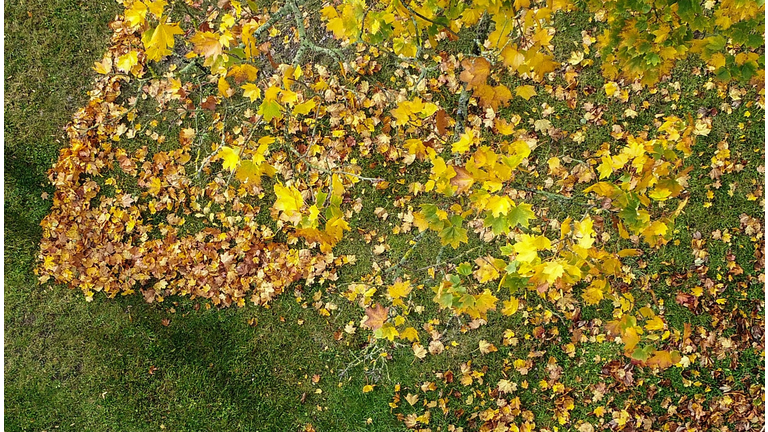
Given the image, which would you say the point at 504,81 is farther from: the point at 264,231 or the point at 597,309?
the point at 264,231

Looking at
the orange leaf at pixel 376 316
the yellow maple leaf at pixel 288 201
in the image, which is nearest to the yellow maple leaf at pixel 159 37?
the yellow maple leaf at pixel 288 201

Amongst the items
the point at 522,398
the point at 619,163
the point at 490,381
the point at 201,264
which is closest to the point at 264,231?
the point at 201,264

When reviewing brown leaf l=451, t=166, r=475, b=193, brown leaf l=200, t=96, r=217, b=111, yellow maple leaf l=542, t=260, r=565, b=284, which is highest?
→ brown leaf l=451, t=166, r=475, b=193

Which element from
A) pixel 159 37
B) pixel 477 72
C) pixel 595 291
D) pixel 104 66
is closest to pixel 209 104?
pixel 104 66

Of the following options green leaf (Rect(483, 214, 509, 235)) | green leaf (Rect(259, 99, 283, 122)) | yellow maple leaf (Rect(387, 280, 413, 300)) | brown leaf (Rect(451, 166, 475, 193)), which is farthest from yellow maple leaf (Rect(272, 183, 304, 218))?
yellow maple leaf (Rect(387, 280, 413, 300))

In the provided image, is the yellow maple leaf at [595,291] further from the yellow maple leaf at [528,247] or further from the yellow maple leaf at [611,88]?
the yellow maple leaf at [611,88]

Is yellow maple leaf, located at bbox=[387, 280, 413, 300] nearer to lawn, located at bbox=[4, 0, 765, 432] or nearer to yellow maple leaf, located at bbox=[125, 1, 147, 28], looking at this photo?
lawn, located at bbox=[4, 0, 765, 432]

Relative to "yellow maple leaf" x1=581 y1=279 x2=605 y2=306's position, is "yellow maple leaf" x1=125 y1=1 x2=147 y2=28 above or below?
above

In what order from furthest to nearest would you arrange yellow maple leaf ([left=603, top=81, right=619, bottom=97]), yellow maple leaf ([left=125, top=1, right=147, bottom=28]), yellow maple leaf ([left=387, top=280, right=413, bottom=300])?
yellow maple leaf ([left=603, top=81, right=619, bottom=97]) < yellow maple leaf ([left=387, top=280, right=413, bottom=300]) < yellow maple leaf ([left=125, top=1, right=147, bottom=28])
